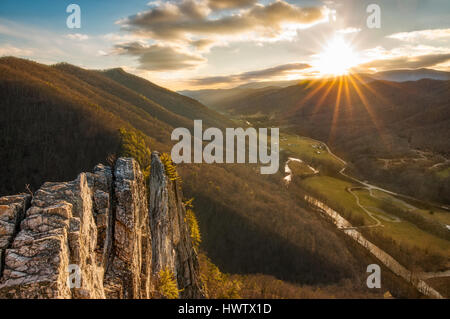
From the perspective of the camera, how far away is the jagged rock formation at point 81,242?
8516mm

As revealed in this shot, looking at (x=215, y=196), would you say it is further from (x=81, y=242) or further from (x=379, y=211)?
(x=379, y=211)

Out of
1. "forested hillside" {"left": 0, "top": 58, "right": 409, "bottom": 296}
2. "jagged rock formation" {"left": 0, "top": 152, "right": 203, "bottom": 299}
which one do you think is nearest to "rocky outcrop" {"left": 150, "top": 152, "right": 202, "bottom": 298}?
"jagged rock formation" {"left": 0, "top": 152, "right": 203, "bottom": 299}

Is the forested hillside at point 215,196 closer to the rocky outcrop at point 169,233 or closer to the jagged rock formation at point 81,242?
the rocky outcrop at point 169,233

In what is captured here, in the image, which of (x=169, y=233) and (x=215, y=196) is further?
(x=215, y=196)

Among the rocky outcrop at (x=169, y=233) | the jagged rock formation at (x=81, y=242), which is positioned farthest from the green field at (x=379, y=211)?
the jagged rock formation at (x=81, y=242)

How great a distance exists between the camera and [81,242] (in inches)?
407

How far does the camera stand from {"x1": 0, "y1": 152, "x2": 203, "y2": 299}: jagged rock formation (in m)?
8.52

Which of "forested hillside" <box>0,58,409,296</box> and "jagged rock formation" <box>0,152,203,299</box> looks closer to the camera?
"jagged rock formation" <box>0,152,203,299</box>

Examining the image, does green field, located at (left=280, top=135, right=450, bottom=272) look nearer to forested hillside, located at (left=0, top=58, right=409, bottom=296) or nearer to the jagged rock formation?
forested hillside, located at (left=0, top=58, right=409, bottom=296)

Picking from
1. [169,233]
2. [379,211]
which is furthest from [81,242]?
[379,211]

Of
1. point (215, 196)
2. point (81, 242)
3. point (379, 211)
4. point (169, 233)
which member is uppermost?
point (81, 242)

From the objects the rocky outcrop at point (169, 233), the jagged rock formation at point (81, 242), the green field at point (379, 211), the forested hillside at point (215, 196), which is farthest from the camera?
the green field at point (379, 211)
